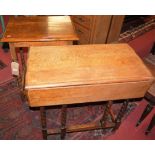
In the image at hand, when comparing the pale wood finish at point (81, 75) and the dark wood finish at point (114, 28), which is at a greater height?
the pale wood finish at point (81, 75)

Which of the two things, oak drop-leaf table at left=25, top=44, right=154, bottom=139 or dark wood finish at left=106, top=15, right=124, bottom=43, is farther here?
dark wood finish at left=106, top=15, right=124, bottom=43

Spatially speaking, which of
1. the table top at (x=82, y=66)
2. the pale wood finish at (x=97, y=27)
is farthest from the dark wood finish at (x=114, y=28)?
the table top at (x=82, y=66)

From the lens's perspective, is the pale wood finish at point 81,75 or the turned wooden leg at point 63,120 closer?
the pale wood finish at point 81,75

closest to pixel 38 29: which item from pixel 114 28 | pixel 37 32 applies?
pixel 37 32

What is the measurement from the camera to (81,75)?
4.46ft

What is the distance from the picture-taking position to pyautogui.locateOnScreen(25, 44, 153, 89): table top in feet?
4.28

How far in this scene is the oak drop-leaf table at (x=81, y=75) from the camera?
4.25 feet

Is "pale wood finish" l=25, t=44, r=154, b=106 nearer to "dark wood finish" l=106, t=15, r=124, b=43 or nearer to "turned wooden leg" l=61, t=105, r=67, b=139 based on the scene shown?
"turned wooden leg" l=61, t=105, r=67, b=139

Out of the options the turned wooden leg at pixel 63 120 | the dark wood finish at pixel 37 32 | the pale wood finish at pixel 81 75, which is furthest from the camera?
the dark wood finish at pixel 37 32

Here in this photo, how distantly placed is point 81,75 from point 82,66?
0.11 meters

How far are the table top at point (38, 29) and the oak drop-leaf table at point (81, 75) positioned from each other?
10.6 inches

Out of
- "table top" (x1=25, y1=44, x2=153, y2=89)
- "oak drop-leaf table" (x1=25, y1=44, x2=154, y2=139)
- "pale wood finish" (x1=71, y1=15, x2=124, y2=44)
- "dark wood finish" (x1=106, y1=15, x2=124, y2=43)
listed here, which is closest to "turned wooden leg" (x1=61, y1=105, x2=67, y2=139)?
"oak drop-leaf table" (x1=25, y1=44, x2=154, y2=139)

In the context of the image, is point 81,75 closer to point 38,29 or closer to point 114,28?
point 38,29

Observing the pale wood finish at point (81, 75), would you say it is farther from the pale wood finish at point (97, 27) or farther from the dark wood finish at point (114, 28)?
the dark wood finish at point (114, 28)
